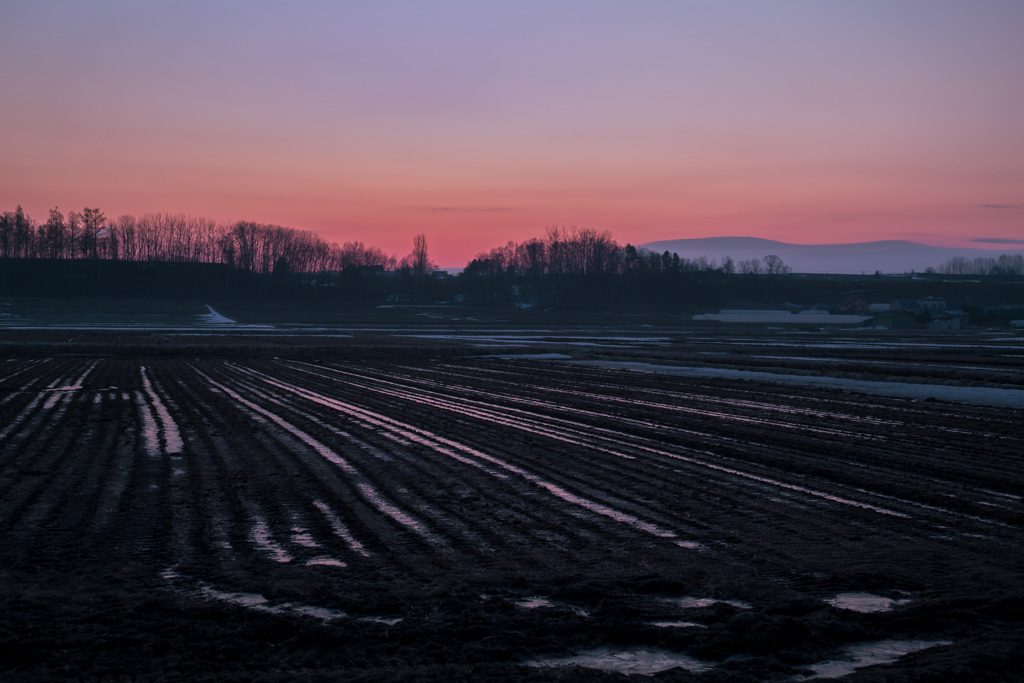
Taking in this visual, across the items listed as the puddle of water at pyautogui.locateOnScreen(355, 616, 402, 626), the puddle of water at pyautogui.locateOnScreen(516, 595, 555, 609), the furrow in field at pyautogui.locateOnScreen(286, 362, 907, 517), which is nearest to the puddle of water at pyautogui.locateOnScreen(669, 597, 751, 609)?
the puddle of water at pyautogui.locateOnScreen(516, 595, 555, 609)

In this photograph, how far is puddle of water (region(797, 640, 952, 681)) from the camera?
457 cm

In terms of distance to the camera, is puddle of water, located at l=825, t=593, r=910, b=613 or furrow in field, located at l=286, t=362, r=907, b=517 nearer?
puddle of water, located at l=825, t=593, r=910, b=613

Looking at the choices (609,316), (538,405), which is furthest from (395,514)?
(609,316)

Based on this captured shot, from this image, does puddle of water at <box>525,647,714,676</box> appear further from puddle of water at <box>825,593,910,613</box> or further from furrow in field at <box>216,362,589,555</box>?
furrow in field at <box>216,362,589,555</box>

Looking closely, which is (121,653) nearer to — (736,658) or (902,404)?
(736,658)

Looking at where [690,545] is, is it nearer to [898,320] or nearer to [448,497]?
[448,497]

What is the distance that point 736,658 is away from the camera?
4.73 metres

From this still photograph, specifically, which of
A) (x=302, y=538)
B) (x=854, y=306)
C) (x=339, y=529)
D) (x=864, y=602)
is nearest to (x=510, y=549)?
(x=339, y=529)

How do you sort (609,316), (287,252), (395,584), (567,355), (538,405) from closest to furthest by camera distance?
1. (395,584)
2. (538,405)
3. (567,355)
4. (609,316)
5. (287,252)

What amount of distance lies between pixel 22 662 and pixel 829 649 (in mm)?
4757

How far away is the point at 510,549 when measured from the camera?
677 cm

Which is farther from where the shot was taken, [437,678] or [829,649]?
[829,649]

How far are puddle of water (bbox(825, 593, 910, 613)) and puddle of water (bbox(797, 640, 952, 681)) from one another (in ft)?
1.68

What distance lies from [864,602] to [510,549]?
2768 mm
